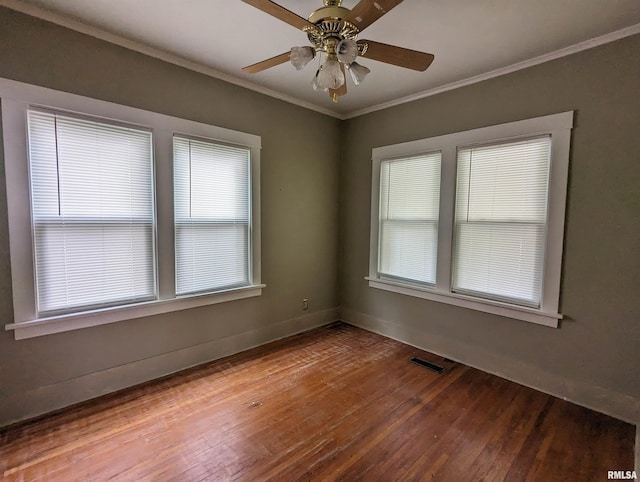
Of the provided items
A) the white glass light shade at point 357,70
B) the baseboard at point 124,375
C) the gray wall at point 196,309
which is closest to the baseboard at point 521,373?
the gray wall at point 196,309

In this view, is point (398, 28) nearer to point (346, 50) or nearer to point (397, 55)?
point (397, 55)

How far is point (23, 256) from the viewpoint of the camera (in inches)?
81.2

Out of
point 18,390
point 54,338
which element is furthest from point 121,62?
point 18,390

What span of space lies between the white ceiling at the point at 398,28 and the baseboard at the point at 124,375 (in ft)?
8.46

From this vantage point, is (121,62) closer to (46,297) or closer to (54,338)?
(46,297)

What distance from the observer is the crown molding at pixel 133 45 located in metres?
2.00

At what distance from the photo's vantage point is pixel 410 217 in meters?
3.42

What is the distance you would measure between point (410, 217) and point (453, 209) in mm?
490

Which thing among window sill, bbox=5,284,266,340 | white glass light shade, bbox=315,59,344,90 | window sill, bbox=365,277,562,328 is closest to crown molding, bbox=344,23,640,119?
white glass light shade, bbox=315,59,344,90

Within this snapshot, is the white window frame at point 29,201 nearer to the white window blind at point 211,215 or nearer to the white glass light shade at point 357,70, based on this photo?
the white window blind at point 211,215

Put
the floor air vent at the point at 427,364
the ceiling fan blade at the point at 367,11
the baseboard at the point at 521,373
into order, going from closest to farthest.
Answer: the ceiling fan blade at the point at 367,11 → the baseboard at the point at 521,373 → the floor air vent at the point at 427,364

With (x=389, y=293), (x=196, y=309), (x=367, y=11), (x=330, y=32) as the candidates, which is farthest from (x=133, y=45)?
(x=389, y=293)

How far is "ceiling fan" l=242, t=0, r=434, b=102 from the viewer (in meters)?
1.45

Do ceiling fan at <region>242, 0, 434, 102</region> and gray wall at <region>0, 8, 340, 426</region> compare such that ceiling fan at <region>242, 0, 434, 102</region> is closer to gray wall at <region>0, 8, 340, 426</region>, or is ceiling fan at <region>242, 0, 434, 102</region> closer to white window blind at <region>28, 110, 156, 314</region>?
gray wall at <region>0, 8, 340, 426</region>
